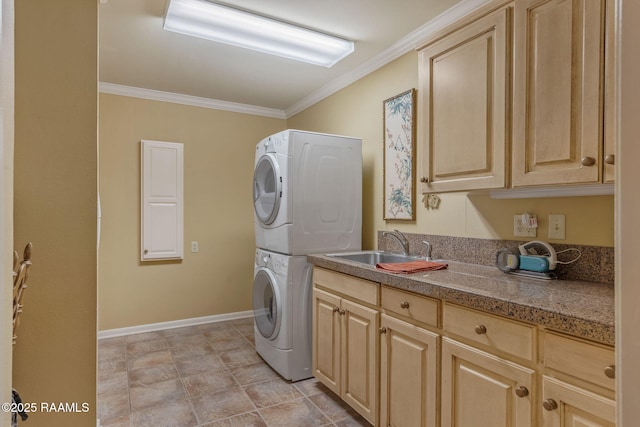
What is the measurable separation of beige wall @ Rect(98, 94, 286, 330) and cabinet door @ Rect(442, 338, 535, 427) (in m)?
3.06

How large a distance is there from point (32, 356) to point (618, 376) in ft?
5.68

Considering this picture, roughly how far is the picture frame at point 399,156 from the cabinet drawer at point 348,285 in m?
0.76

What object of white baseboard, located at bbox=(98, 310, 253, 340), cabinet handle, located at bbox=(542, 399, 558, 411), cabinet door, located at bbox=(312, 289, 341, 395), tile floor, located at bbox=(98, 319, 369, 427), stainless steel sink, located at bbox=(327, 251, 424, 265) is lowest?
tile floor, located at bbox=(98, 319, 369, 427)

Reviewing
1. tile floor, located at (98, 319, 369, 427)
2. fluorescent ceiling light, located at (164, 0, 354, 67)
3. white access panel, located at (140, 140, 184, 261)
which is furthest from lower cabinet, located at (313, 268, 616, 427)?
white access panel, located at (140, 140, 184, 261)

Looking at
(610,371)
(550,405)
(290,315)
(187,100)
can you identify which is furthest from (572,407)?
(187,100)

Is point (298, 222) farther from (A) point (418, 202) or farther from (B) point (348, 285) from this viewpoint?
(A) point (418, 202)

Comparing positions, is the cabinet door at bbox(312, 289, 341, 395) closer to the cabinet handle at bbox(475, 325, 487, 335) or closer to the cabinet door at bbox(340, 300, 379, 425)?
the cabinet door at bbox(340, 300, 379, 425)

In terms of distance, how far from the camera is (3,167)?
496 millimetres

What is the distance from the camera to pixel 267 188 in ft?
9.33

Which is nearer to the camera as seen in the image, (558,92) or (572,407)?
(572,407)

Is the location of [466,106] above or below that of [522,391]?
above

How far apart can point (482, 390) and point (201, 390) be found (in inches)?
76.2

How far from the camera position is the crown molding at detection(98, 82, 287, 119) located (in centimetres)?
353

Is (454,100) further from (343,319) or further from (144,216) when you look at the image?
(144,216)
